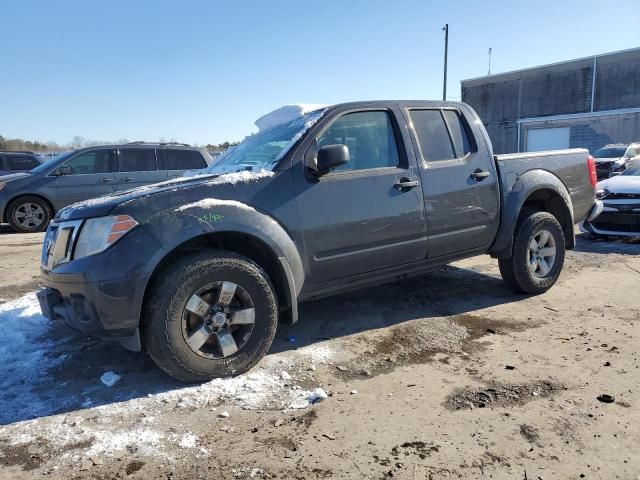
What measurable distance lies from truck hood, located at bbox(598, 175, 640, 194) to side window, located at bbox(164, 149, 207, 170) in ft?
26.6

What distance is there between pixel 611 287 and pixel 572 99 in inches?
1458

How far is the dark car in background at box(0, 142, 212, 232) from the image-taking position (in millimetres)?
10258

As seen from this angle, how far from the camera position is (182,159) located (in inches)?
440

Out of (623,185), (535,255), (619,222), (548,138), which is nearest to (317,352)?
(535,255)

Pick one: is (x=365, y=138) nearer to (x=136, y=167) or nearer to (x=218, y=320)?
(x=218, y=320)

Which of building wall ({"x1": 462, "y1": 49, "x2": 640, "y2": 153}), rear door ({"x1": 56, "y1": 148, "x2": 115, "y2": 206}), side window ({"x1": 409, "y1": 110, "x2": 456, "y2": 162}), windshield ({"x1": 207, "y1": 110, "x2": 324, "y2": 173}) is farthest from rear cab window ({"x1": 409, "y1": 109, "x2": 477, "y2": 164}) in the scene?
building wall ({"x1": 462, "y1": 49, "x2": 640, "y2": 153})

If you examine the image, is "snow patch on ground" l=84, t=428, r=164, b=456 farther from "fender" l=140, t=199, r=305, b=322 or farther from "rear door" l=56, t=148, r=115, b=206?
"rear door" l=56, t=148, r=115, b=206

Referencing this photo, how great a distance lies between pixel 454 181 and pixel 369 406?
2.28 m

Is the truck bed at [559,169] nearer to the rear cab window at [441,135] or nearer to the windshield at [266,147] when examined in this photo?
the rear cab window at [441,135]

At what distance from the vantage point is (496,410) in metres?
2.88

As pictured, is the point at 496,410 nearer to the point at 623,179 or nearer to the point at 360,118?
the point at 360,118

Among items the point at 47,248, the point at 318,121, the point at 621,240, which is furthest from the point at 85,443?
the point at 621,240

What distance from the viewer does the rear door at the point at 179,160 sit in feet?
36.2

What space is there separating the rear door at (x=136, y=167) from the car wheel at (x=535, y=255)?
26.3 ft
